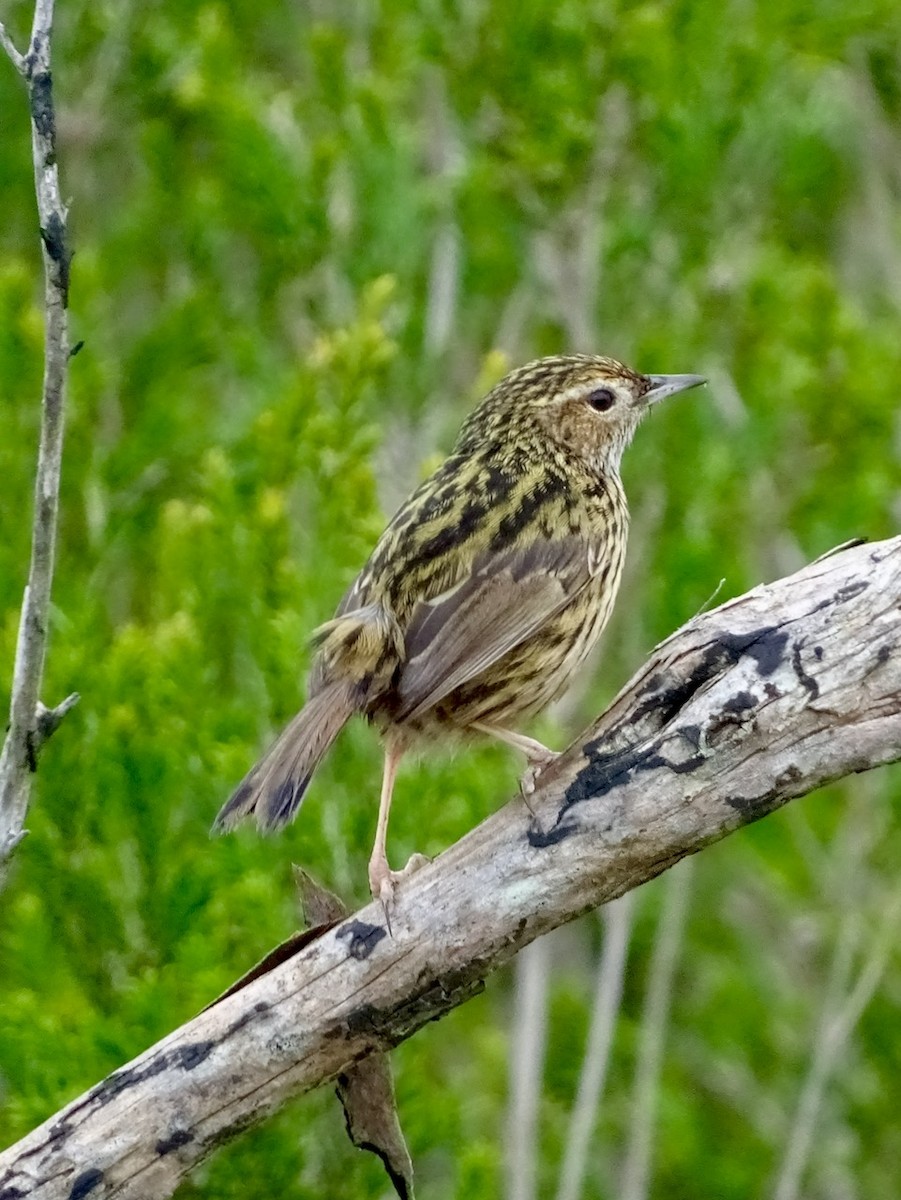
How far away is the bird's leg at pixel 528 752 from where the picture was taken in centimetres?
327

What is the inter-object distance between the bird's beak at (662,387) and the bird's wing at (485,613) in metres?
0.81

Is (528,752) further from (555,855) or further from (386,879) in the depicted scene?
(555,855)

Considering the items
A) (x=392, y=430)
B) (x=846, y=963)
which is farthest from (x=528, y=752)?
(x=846, y=963)

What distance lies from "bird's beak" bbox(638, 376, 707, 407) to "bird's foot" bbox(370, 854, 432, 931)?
180cm

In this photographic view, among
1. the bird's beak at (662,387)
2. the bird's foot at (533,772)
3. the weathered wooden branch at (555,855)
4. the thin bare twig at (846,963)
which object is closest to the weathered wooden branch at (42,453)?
the weathered wooden branch at (555,855)

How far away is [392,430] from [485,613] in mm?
2093

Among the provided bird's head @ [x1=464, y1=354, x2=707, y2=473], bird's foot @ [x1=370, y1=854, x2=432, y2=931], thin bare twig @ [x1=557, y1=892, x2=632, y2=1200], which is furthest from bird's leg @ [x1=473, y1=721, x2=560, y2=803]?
thin bare twig @ [x1=557, y1=892, x2=632, y2=1200]

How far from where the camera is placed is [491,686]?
410 cm

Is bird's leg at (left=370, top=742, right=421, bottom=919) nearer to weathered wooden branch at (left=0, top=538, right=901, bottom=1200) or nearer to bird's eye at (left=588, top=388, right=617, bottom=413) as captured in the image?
weathered wooden branch at (left=0, top=538, right=901, bottom=1200)

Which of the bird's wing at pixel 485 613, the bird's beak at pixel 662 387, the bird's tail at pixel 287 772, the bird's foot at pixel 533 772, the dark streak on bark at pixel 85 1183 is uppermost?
the bird's beak at pixel 662 387

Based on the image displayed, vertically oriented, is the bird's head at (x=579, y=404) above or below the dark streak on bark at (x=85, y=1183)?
above

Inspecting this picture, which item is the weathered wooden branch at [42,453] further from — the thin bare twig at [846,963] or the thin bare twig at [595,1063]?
the thin bare twig at [846,963]

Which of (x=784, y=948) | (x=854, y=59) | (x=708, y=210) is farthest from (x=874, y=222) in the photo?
(x=784, y=948)

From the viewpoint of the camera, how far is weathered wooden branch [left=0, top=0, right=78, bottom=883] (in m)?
2.84
